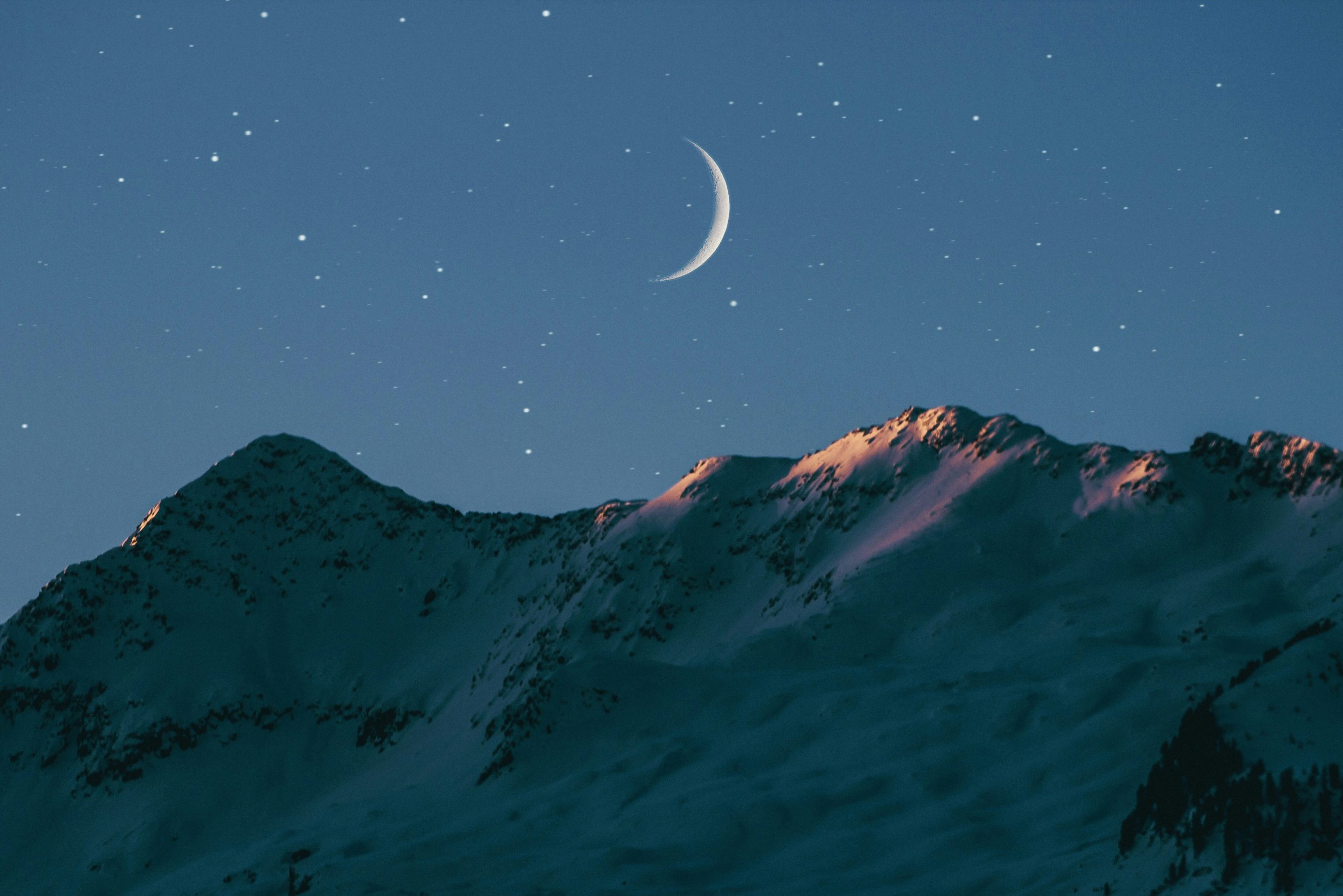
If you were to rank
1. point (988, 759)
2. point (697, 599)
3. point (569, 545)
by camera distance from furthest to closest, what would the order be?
point (569, 545) → point (697, 599) → point (988, 759)

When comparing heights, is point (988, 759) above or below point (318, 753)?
below

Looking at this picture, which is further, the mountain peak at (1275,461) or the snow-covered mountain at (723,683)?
the mountain peak at (1275,461)

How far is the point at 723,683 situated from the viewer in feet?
190

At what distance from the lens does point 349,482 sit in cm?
13275

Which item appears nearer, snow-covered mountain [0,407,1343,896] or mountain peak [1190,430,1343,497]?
snow-covered mountain [0,407,1343,896]

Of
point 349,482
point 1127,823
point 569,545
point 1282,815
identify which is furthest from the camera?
point 349,482

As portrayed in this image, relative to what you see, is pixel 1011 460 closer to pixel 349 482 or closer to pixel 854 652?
pixel 854 652

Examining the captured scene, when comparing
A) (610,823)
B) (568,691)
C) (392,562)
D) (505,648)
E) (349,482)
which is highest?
(349,482)

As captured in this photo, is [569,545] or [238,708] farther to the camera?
[569,545]

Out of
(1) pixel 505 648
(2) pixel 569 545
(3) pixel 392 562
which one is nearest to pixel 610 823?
(1) pixel 505 648

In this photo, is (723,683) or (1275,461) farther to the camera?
(1275,461)

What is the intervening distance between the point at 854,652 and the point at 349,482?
262 ft

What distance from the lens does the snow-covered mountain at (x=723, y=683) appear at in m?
33.5

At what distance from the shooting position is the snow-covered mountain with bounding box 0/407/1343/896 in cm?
3350
